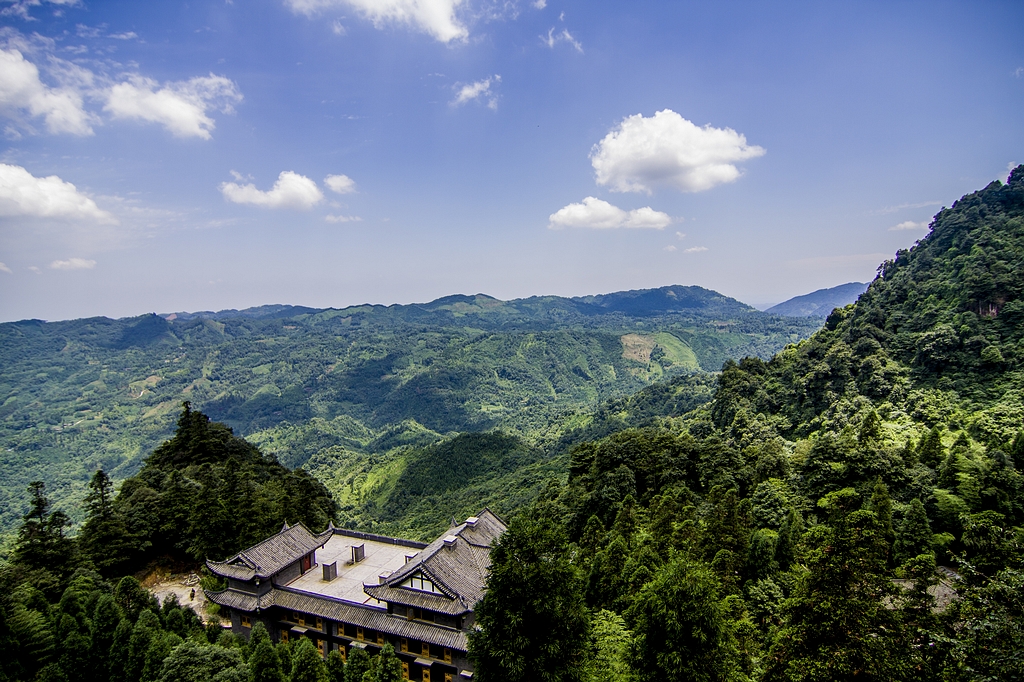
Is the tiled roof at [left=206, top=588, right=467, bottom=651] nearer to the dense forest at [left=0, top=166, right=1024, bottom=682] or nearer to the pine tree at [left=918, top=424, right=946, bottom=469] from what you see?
the dense forest at [left=0, top=166, right=1024, bottom=682]

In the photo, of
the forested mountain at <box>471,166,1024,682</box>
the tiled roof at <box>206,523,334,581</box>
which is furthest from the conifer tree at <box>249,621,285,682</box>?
the forested mountain at <box>471,166,1024,682</box>

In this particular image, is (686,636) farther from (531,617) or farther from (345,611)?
(345,611)

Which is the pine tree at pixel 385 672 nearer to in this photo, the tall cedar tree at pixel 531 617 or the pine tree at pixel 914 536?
the tall cedar tree at pixel 531 617

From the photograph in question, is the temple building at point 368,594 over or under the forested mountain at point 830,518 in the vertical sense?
under

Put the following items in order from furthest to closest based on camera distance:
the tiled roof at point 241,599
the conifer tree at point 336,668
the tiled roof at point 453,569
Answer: the tiled roof at point 241,599 → the tiled roof at point 453,569 → the conifer tree at point 336,668

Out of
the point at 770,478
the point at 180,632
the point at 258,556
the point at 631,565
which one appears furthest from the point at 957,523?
the point at 180,632

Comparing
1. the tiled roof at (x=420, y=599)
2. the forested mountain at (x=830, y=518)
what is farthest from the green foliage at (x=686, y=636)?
the tiled roof at (x=420, y=599)
